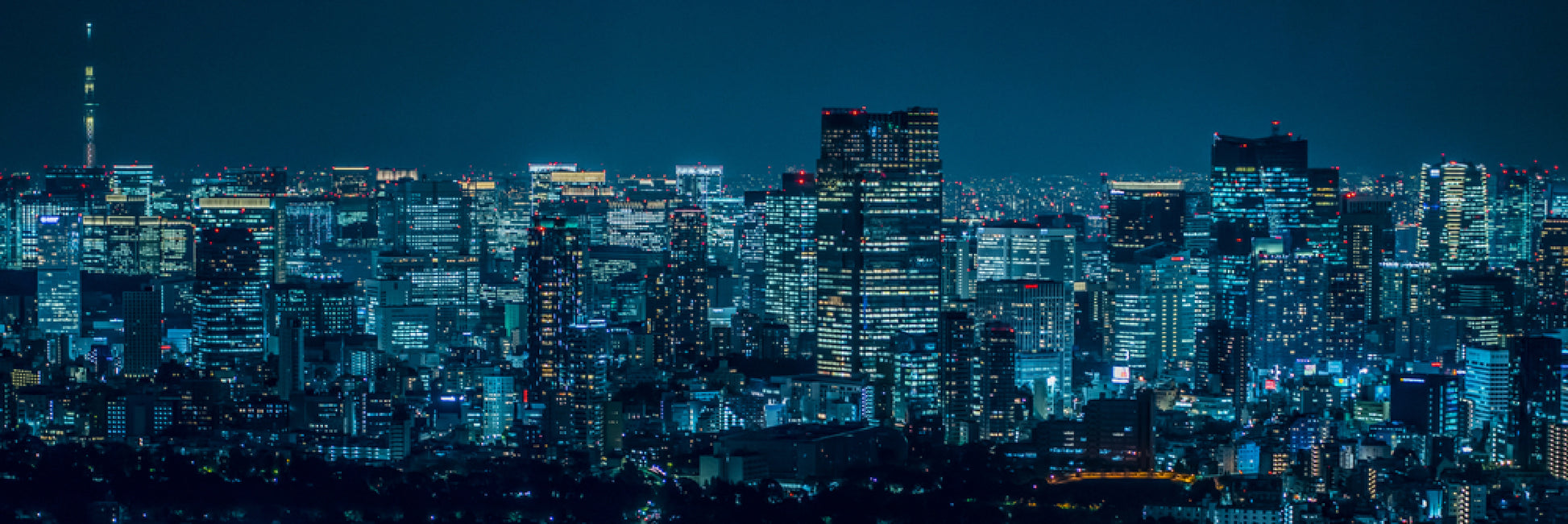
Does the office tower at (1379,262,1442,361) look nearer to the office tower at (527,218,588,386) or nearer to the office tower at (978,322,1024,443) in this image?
the office tower at (978,322,1024,443)

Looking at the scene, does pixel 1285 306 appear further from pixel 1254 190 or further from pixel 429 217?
pixel 429 217

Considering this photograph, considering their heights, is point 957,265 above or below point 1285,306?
above

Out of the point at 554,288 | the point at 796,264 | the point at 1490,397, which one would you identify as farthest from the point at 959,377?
the point at 1490,397

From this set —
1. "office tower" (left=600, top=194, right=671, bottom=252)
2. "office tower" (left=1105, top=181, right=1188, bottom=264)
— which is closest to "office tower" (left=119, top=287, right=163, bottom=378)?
"office tower" (left=600, top=194, right=671, bottom=252)

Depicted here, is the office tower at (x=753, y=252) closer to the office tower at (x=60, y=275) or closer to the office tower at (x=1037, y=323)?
the office tower at (x=1037, y=323)

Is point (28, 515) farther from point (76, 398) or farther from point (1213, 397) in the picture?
point (1213, 397)
